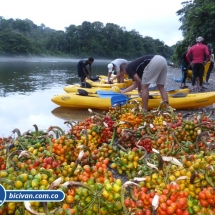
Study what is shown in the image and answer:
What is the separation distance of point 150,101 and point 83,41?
2898 inches

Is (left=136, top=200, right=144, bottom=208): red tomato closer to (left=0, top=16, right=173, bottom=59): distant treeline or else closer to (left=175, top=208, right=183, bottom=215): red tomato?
(left=175, top=208, right=183, bottom=215): red tomato

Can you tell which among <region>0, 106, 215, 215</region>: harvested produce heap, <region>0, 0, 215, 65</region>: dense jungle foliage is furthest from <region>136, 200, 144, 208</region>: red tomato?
<region>0, 0, 215, 65</region>: dense jungle foliage

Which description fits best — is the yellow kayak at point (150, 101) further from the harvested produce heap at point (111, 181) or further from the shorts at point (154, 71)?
the harvested produce heap at point (111, 181)

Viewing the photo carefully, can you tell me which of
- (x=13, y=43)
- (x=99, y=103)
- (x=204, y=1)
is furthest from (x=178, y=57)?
(x=13, y=43)

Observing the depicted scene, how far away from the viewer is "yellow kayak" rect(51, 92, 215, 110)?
21.4 ft

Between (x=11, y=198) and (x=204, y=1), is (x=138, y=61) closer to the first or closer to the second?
(x=11, y=198)

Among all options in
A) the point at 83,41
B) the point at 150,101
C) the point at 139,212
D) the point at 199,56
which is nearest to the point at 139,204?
the point at 139,212

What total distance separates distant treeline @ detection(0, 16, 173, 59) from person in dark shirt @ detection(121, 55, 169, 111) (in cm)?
5505

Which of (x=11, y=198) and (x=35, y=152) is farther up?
(x=11, y=198)

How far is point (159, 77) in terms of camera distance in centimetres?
600

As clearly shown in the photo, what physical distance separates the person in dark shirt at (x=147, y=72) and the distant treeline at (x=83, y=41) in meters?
55.1

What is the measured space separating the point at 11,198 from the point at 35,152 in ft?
3.65

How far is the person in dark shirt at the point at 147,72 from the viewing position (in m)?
5.74

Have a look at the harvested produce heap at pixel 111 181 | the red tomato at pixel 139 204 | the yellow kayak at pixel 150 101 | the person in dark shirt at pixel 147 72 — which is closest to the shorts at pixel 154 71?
the person in dark shirt at pixel 147 72
